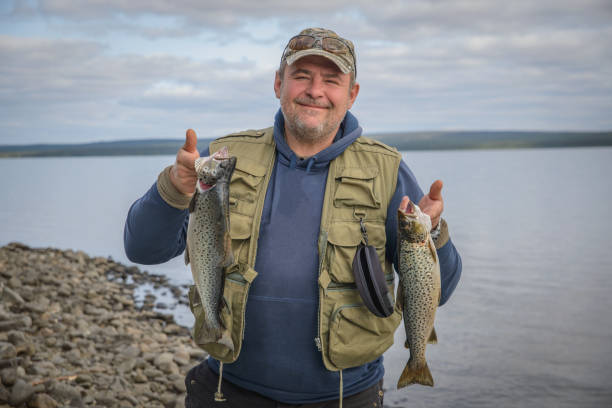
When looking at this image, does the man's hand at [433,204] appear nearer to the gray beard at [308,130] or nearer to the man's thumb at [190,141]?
the gray beard at [308,130]

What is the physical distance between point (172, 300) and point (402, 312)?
1231 cm

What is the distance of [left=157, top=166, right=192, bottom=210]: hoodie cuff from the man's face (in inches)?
34.3

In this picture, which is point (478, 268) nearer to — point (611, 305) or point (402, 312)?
point (611, 305)

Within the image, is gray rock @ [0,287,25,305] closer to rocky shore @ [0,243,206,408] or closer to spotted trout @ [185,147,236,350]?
rocky shore @ [0,243,206,408]

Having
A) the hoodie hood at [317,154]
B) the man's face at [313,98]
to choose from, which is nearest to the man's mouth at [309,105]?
the man's face at [313,98]

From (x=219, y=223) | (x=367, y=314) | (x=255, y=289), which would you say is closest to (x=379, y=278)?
(x=367, y=314)

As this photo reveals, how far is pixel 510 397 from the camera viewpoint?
1038cm

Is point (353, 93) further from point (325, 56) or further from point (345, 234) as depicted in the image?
point (345, 234)

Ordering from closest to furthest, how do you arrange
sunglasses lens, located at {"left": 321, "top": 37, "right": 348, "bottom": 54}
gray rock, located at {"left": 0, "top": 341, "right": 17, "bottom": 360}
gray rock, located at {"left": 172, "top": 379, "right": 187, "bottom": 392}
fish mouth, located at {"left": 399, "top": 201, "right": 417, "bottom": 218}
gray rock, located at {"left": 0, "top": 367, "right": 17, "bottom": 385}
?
fish mouth, located at {"left": 399, "top": 201, "right": 417, "bottom": 218} < sunglasses lens, located at {"left": 321, "top": 37, "right": 348, "bottom": 54} < gray rock, located at {"left": 0, "top": 367, "right": 17, "bottom": 385} < gray rock, located at {"left": 0, "top": 341, "right": 17, "bottom": 360} < gray rock, located at {"left": 172, "top": 379, "right": 187, "bottom": 392}

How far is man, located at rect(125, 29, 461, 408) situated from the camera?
3.34 meters

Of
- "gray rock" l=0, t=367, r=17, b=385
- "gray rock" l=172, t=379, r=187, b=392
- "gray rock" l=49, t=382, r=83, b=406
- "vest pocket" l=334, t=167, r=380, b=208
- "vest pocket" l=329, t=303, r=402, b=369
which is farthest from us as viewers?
"gray rock" l=172, t=379, r=187, b=392

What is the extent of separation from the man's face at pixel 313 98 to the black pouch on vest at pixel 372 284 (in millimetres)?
851

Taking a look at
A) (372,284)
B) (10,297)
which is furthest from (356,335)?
(10,297)

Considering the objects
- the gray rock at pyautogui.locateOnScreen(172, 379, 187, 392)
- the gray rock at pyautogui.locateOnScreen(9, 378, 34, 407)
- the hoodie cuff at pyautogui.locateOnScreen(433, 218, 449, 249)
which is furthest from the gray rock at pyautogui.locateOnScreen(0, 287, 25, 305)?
the hoodie cuff at pyautogui.locateOnScreen(433, 218, 449, 249)
